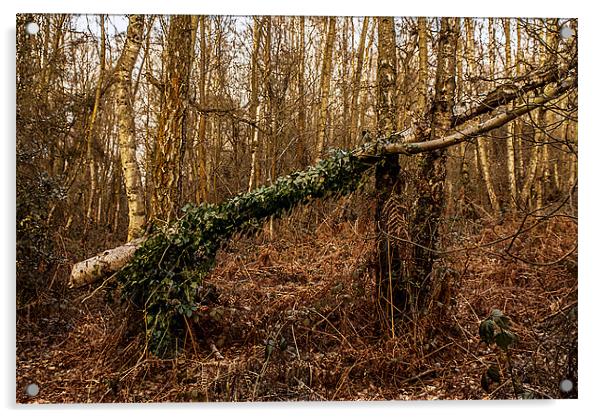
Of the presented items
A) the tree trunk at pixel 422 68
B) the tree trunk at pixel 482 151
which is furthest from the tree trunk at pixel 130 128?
the tree trunk at pixel 482 151

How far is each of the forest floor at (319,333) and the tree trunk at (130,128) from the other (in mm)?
608

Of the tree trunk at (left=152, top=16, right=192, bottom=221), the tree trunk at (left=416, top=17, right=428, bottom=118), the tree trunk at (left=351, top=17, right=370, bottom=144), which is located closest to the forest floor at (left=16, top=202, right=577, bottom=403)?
the tree trunk at (left=152, top=16, right=192, bottom=221)

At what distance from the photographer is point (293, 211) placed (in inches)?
134

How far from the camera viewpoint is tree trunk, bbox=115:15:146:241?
3285mm

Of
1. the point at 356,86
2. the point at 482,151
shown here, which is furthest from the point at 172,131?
the point at 482,151

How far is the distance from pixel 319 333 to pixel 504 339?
1.21 metres

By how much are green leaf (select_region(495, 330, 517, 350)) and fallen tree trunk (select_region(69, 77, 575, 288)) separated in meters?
1.31

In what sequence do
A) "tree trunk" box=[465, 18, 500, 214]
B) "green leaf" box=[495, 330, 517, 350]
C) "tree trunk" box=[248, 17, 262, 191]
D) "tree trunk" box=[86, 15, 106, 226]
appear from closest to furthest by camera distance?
"green leaf" box=[495, 330, 517, 350], "tree trunk" box=[86, 15, 106, 226], "tree trunk" box=[465, 18, 500, 214], "tree trunk" box=[248, 17, 262, 191]

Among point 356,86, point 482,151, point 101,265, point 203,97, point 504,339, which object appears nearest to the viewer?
point 504,339

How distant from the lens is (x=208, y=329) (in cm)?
333

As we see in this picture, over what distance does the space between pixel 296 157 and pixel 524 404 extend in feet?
7.55

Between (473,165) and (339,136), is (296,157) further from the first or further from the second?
(473,165)

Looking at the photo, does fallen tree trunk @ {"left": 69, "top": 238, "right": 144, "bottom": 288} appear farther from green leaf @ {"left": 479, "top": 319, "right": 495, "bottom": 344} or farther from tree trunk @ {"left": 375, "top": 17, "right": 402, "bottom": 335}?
green leaf @ {"left": 479, "top": 319, "right": 495, "bottom": 344}

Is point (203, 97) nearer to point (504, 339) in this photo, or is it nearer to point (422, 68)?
point (422, 68)
